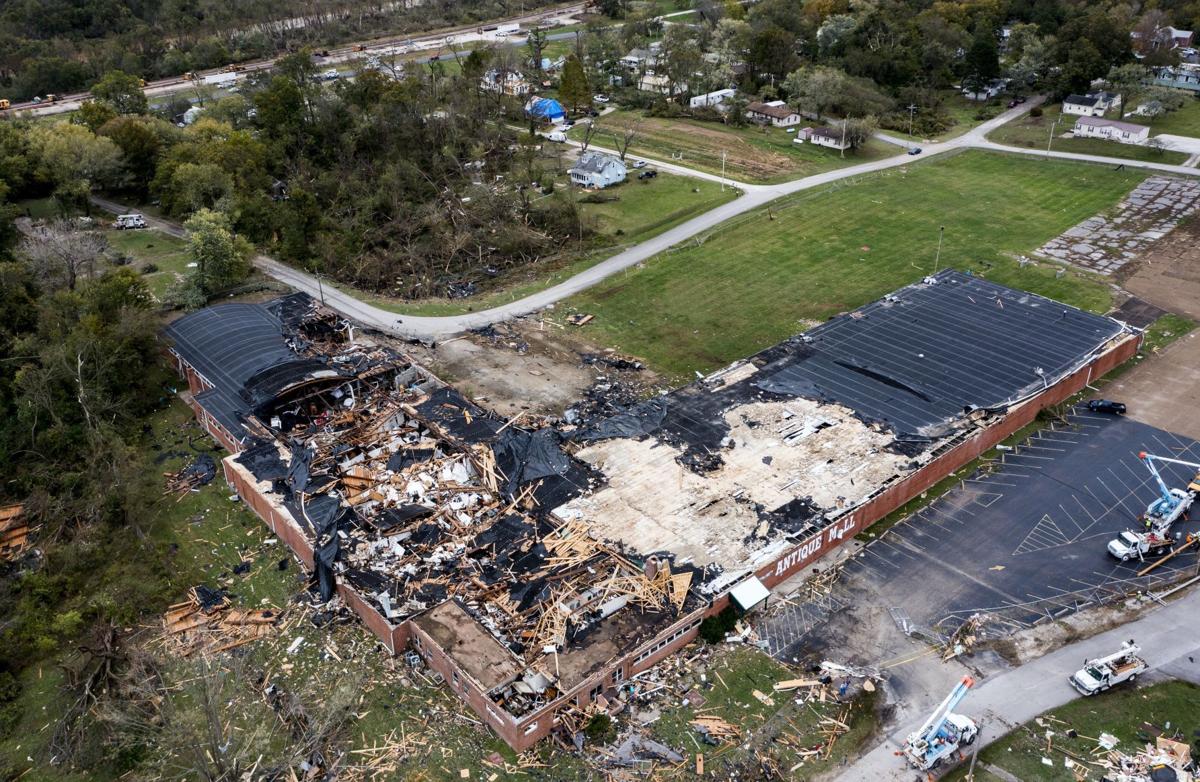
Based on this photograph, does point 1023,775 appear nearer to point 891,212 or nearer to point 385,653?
point 385,653

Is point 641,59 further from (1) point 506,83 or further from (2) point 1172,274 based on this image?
(2) point 1172,274

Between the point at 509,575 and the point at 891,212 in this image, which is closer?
the point at 509,575

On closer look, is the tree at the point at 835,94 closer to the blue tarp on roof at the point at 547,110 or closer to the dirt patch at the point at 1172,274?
the blue tarp on roof at the point at 547,110

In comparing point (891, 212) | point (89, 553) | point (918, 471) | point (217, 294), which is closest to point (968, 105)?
point (891, 212)

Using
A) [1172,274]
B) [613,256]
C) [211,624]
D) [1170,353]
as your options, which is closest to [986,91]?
[1172,274]

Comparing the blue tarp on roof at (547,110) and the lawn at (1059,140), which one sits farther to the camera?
the blue tarp on roof at (547,110)

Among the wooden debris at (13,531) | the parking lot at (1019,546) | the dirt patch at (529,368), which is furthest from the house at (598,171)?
the wooden debris at (13,531)

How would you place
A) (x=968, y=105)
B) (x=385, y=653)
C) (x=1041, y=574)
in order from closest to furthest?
(x=385, y=653)
(x=1041, y=574)
(x=968, y=105)

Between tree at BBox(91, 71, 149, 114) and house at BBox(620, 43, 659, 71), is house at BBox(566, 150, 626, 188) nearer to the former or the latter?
house at BBox(620, 43, 659, 71)
